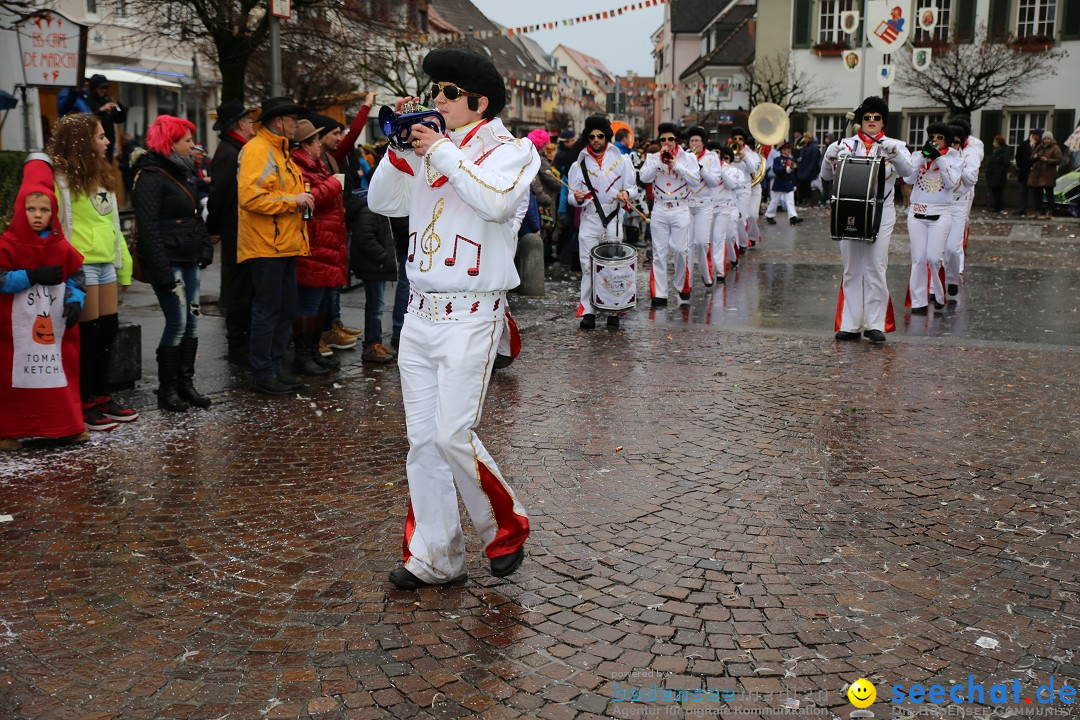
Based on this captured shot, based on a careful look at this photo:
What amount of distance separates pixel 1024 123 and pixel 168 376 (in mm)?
37683

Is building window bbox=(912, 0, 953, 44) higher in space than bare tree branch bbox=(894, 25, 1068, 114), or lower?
higher

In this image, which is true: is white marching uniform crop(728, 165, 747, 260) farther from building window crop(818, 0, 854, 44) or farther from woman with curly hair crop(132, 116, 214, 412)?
building window crop(818, 0, 854, 44)

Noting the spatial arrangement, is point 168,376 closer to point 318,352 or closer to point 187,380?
point 187,380

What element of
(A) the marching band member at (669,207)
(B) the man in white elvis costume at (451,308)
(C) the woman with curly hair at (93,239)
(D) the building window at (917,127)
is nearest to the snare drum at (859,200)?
(A) the marching band member at (669,207)

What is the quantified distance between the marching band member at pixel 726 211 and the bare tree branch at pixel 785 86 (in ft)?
81.2

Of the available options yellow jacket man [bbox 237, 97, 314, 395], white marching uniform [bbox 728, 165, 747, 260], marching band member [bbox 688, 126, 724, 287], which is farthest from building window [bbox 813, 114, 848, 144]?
yellow jacket man [bbox 237, 97, 314, 395]

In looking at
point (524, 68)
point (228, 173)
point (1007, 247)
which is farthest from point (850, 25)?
point (524, 68)

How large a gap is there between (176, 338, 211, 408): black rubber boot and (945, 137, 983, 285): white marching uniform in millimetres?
8387

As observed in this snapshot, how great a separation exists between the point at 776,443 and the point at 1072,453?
1770 millimetres

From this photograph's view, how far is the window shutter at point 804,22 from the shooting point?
136 feet

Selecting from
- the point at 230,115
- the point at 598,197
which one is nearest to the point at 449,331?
the point at 230,115

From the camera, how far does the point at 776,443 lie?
6809 millimetres

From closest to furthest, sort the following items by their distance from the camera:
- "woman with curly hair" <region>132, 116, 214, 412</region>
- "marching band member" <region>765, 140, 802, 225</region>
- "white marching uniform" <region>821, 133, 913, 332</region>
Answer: "woman with curly hair" <region>132, 116, 214, 412</region>
"white marching uniform" <region>821, 133, 913, 332</region>
"marching band member" <region>765, 140, 802, 225</region>

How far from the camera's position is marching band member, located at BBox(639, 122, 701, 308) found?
40.5 ft
